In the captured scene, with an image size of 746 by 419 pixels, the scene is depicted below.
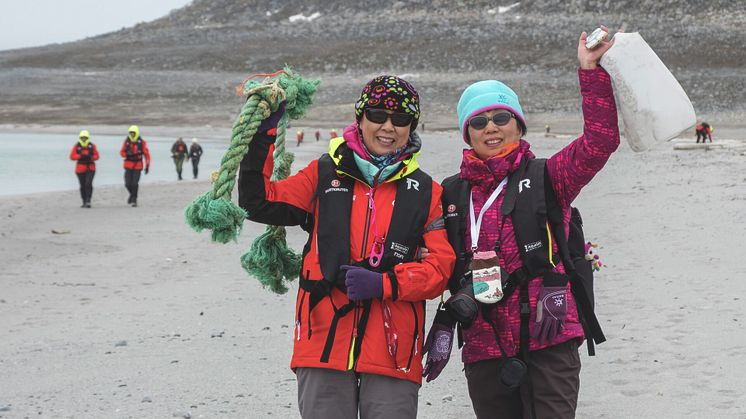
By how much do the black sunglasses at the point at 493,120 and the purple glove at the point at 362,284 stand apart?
66 cm

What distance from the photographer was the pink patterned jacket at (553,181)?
3.32m

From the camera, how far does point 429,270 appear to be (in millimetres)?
3268

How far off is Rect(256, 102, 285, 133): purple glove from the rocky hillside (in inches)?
1677

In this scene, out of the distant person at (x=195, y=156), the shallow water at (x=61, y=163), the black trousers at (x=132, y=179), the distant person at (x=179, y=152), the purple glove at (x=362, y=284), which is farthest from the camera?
the distant person at (x=195, y=156)

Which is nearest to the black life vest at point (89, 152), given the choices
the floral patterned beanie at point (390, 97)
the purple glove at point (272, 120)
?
the purple glove at point (272, 120)

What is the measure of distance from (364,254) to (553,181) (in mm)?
676

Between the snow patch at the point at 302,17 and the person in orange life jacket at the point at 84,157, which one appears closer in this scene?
the person in orange life jacket at the point at 84,157

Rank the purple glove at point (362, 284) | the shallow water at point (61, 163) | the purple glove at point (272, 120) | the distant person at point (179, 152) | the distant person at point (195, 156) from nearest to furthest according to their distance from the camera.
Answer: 1. the purple glove at point (362, 284)
2. the purple glove at point (272, 120)
3. the shallow water at point (61, 163)
4. the distant person at point (179, 152)
5. the distant person at point (195, 156)

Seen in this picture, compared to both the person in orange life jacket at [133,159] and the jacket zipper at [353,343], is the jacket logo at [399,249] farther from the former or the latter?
the person in orange life jacket at [133,159]

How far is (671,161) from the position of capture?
1994cm

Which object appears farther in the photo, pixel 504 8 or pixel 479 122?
pixel 504 8

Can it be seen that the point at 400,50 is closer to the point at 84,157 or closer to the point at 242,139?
the point at 84,157

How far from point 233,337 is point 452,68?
6219 cm

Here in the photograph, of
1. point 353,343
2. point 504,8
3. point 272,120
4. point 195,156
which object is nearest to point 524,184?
point 353,343
